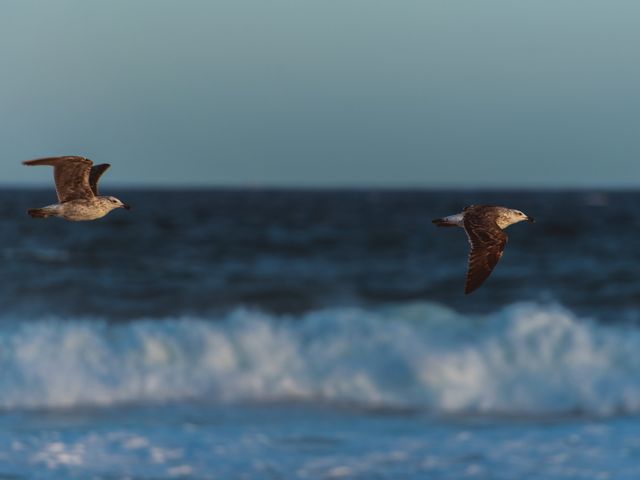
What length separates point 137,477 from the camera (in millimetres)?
13367

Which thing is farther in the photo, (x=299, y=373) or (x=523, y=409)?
(x=299, y=373)

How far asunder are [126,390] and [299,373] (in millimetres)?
3261

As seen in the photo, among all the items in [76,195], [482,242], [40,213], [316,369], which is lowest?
[316,369]

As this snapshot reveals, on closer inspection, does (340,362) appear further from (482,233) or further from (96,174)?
(482,233)

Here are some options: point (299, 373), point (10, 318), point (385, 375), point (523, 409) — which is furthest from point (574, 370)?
point (10, 318)

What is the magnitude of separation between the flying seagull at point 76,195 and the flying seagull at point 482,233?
8.25 feet

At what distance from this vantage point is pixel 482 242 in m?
6.91

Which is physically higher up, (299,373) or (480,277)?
(480,277)

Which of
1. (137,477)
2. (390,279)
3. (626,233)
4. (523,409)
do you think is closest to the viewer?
(137,477)

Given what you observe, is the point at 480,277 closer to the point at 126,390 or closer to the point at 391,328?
the point at 126,390

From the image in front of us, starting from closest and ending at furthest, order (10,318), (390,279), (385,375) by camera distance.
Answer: (385,375) < (10,318) < (390,279)

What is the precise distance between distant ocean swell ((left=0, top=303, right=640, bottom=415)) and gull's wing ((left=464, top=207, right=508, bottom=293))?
10.3 metres

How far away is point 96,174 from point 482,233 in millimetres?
3228

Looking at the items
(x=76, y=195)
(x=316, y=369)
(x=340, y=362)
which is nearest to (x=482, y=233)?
(x=76, y=195)
